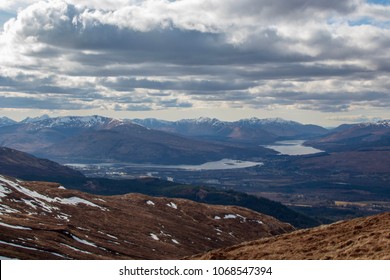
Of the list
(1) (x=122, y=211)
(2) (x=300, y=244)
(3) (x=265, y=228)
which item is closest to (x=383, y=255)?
(2) (x=300, y=244)

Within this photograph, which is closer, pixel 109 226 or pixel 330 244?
pixel 330 244

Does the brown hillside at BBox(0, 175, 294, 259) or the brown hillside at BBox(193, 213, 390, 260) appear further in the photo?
the brown hillside at BBox(0, 175, 294, 259)

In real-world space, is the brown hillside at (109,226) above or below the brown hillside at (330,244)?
below

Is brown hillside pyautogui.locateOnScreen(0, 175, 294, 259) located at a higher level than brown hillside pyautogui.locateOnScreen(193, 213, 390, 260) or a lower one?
lower

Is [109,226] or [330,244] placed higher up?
[330,244]
